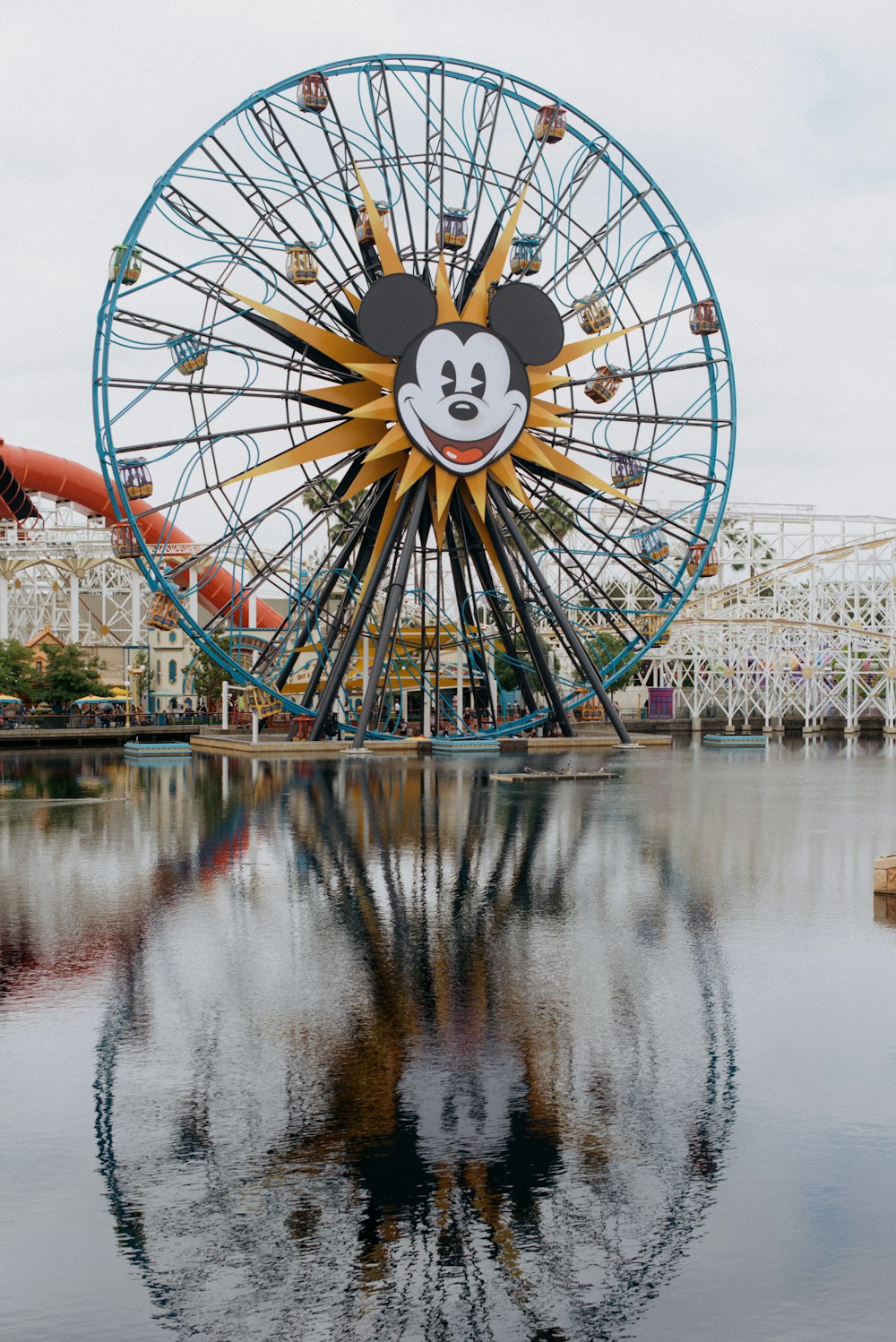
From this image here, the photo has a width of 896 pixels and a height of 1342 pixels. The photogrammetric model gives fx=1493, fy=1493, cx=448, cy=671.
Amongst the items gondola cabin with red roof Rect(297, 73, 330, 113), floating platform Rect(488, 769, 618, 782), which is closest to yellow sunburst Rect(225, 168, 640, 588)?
gondola cabin with red roof Rect(297, 73, 330, 113)

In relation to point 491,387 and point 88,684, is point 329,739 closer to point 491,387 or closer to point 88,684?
point 491,387

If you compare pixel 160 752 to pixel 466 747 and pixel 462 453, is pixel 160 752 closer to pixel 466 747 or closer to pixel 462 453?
pixel 466 747

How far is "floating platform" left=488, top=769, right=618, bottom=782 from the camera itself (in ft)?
115

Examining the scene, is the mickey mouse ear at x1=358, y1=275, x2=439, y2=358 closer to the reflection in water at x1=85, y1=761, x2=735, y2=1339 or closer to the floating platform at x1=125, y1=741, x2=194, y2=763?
the floating platform at x1=125, y1=741, x2=194, y2=763

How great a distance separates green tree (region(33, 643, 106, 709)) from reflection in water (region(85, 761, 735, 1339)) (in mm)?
50041

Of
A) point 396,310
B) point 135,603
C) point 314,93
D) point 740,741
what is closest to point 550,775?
point 396,310

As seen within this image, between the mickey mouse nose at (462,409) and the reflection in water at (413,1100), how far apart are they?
26034mm

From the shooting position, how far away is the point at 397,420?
139ft

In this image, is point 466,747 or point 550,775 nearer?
point 550,775

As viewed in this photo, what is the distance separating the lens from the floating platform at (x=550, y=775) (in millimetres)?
34938

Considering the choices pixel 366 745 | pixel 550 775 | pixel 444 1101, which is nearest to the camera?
pixel 444 1101

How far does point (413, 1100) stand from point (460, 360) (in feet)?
116

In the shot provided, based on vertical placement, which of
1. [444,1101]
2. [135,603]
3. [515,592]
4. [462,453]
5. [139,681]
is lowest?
[444,1101]

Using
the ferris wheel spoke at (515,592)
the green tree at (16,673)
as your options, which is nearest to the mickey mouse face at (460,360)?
the ferris wheel spoke at (515,592)
